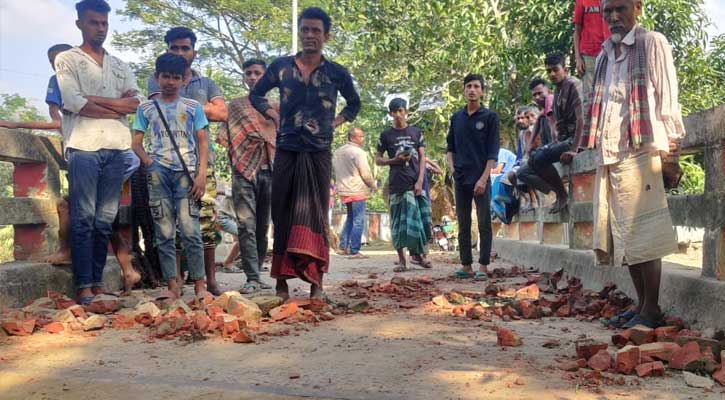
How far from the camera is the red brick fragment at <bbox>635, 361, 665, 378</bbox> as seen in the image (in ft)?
9.00

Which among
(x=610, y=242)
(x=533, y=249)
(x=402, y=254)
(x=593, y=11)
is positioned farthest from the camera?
(x=402, y=254)

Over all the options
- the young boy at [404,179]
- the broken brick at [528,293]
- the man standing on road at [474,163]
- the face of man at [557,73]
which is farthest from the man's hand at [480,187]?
the broken brick at [528,293]

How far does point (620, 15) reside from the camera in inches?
145

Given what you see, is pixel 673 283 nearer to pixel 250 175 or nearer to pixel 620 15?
pixel 620 15

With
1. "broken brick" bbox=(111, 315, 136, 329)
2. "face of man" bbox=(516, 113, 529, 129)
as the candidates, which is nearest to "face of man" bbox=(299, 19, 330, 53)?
"broken brick" bbox=(111, 315, 136, 329)

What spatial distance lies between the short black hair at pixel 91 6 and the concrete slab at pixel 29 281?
1.80 meters

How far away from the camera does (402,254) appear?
8312 millimetres

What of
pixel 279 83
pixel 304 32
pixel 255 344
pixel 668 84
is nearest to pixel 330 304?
pixel 255 344

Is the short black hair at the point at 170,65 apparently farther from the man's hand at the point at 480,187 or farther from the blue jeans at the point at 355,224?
the blue jeans at the point at 355,224

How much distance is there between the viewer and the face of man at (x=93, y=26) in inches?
198

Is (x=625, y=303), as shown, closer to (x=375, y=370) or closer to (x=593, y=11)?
(x=375, y=370)

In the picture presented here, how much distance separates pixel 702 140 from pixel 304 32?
8.48 ft

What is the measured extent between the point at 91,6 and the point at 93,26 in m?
0.14

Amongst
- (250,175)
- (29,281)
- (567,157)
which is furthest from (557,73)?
(29,281)
